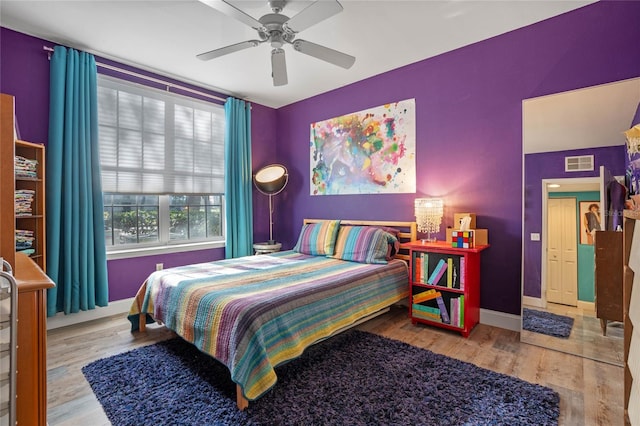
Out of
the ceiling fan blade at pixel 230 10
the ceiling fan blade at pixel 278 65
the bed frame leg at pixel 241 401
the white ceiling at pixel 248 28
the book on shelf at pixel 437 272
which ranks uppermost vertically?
the white ceiling at pixel 248 28

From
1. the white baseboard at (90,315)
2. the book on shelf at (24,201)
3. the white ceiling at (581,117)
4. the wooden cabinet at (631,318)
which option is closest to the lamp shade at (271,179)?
the white baseboard at (90,315)

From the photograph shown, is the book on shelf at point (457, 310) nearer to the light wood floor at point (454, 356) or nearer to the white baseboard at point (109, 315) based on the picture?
the light wood floor at point (454, 356)

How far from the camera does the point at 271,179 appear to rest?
442 cm

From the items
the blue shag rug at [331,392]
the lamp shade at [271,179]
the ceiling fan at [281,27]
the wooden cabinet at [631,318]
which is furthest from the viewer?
the lamp shade at [271,179]

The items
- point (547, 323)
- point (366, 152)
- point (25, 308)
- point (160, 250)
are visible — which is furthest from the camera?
point (366, 152)

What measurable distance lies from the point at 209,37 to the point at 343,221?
8.20ft

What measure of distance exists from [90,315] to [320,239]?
249 centimetres

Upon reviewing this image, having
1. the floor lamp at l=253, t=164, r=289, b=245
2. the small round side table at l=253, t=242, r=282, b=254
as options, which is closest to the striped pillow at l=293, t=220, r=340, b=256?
the small round side table at l=253, t=242, r=282, b=254

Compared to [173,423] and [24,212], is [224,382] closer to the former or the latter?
[173,423]

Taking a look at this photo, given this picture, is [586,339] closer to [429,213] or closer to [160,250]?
[429,213]

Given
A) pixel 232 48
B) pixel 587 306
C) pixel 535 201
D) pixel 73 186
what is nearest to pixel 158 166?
pixel 73 186

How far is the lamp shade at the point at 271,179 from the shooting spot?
440cm

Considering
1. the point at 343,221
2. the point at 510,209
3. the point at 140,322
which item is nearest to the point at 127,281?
the point at 140,322

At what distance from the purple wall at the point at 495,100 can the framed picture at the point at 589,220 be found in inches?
18.7
